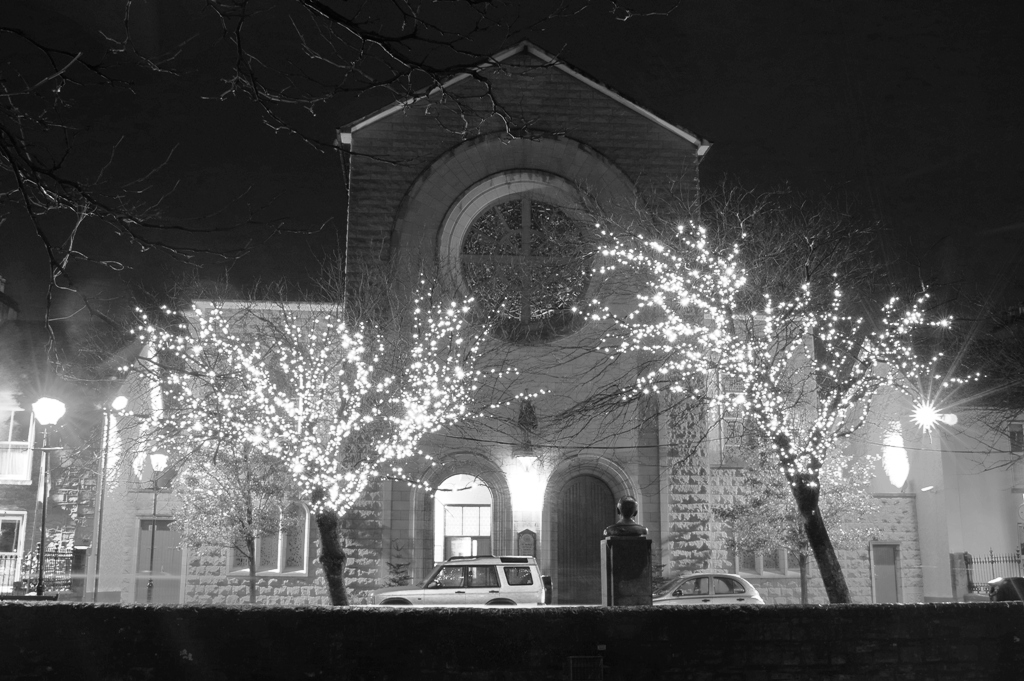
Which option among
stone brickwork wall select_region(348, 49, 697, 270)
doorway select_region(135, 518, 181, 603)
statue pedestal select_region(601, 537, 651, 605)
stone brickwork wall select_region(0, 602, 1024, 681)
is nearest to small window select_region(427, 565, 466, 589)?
statue pedestal select_region(601, 537, 651, 605)

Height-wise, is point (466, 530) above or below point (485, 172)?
below

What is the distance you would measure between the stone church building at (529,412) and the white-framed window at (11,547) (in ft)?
8.87

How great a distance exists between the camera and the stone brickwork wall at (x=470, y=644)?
11648 millimetres

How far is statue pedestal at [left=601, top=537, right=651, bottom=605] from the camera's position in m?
13.7

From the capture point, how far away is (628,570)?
1380 cm

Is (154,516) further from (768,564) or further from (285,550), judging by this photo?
(768,564)

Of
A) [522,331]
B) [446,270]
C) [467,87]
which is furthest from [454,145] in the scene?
[522,331]

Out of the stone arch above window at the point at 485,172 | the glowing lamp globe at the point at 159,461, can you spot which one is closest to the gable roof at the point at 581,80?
the stone arch above window at the point at 485,172

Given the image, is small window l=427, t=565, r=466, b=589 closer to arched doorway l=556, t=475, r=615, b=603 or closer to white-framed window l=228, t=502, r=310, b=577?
arched doorway l=556, t=475, r=615, b=603

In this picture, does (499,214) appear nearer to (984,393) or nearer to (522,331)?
(522,331)

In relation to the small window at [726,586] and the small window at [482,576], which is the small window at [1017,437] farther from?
the small window at [482,576]

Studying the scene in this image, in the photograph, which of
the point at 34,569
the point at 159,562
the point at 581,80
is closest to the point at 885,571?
the point at 581,80

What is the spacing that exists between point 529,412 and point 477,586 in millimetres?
5418

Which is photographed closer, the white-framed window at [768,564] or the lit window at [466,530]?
the lit window at [466,530]
